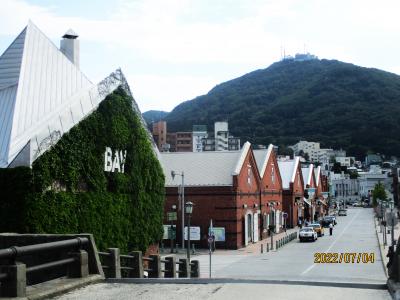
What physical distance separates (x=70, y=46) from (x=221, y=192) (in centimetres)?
2150

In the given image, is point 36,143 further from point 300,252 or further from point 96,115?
point 300,252

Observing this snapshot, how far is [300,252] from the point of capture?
43656mm

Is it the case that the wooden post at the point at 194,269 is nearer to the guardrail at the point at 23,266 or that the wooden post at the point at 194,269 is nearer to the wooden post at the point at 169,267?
the wooden post at the point at 169,267

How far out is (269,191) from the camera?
63.4 metres

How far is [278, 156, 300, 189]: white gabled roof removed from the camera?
7693 centimetres

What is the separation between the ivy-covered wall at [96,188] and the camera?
20016 mm

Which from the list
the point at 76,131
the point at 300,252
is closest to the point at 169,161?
the point at 300,252

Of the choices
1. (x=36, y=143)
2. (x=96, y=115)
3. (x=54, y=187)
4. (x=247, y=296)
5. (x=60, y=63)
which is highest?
(x=60, y=63)

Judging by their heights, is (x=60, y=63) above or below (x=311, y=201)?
above

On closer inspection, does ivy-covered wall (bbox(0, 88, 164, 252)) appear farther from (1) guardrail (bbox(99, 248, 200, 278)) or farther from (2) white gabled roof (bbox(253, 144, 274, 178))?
(2) white gabled roof (bbox(253, 144, 274, 178))

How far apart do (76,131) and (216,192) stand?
27.7 m

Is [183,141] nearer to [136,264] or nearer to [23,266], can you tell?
[136,264]
